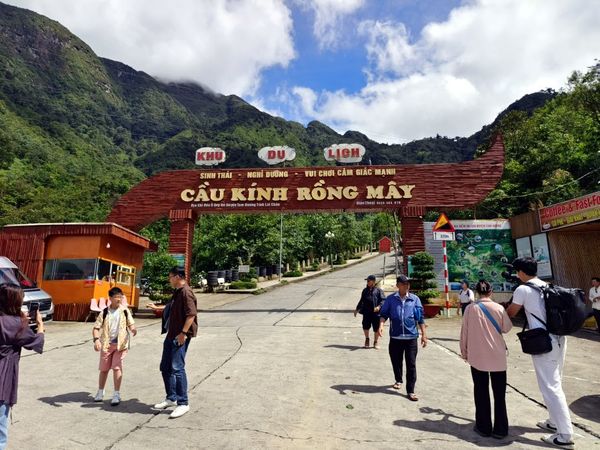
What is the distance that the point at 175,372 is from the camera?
5109mm

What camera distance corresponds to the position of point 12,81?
436ft

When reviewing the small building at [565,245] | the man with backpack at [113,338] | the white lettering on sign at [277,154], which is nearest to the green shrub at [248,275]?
the white lettering on sign at [277,154]

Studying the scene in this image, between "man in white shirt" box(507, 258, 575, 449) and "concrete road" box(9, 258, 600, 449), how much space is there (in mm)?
226

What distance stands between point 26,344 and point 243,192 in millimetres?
16122

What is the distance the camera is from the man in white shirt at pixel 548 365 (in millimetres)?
4266

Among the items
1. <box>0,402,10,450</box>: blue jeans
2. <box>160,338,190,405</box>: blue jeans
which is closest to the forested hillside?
<box>160,338,190,405</box>: blue jeans

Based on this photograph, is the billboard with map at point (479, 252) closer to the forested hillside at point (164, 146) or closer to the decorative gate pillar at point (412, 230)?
the decorative gate pillar at point (412, 230)

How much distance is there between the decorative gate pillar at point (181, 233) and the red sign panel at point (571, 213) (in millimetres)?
15424

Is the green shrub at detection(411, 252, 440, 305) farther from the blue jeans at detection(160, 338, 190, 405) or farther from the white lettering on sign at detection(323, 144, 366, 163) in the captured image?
the blue jeans at detection(160, 338, 190, 405)

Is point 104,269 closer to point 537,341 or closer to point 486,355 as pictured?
point 486,355

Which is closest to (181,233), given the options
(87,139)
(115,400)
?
(115,400)

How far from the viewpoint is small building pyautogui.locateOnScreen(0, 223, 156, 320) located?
15180 mm

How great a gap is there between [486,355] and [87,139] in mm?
144520

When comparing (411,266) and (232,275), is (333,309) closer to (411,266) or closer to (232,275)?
(411,266)
